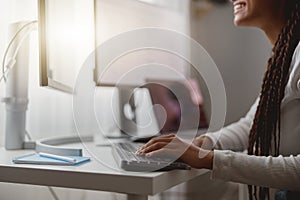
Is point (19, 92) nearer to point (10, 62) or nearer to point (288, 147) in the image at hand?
point (10, 62)

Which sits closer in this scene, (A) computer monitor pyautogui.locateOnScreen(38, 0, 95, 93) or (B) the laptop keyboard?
(B) the laptop keyboard

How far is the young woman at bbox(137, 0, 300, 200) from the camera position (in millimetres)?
800

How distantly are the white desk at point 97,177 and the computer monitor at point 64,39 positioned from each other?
22 cm

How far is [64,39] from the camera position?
113 cm

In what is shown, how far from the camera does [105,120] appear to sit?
65.9 inches

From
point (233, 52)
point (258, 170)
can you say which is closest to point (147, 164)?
point (258, 170)

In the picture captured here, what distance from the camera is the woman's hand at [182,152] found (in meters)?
0.80

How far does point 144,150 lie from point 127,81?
72cm

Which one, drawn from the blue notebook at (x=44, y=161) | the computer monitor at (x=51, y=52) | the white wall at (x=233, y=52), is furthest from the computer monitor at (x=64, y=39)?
the white wall at (x=233, y=52)

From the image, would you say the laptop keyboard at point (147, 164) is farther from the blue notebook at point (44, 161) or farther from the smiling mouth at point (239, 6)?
the smiling mouth at point (239, 6)

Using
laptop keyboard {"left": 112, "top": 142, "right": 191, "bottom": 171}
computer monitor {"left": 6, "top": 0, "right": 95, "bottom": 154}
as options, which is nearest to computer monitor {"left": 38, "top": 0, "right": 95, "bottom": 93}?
computer monitor {"left": 6, "top": 0, "right": 95, "bottom": 154}

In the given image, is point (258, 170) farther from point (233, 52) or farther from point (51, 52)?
point (233, 52)

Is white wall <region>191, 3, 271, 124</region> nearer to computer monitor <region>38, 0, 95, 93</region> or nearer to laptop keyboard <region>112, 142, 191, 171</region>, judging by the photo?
computer monitor <region>38, 0, 95, 93</region>

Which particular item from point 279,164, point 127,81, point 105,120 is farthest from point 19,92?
point 279,164
